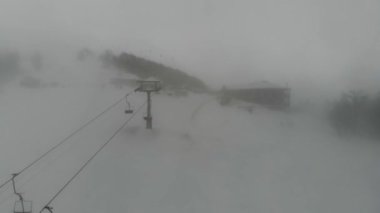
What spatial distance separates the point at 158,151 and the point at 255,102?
28.7 ft

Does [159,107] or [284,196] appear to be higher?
[159,107]

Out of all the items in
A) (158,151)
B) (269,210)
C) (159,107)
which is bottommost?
(269,210)

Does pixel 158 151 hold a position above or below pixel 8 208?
above

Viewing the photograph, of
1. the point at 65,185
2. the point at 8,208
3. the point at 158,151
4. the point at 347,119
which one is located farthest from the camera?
the point at 347,119

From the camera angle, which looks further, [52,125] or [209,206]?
[52,125]

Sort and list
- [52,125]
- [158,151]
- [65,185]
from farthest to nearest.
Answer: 1. [52,125]
2. [158,151]
3. [65,185]

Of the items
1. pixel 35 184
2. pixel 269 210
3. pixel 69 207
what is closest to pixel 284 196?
pixel 269 210

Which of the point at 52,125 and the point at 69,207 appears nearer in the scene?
the point at 69,207

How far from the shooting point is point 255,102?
112 ft

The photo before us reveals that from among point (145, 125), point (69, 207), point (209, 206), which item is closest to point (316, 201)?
point (209, 206)

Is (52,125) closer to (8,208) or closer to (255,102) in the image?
(8,208)

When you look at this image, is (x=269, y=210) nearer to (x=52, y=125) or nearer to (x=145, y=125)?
(x=145, y=125)

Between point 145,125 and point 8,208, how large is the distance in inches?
411

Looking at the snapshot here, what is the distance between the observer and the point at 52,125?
107ft
